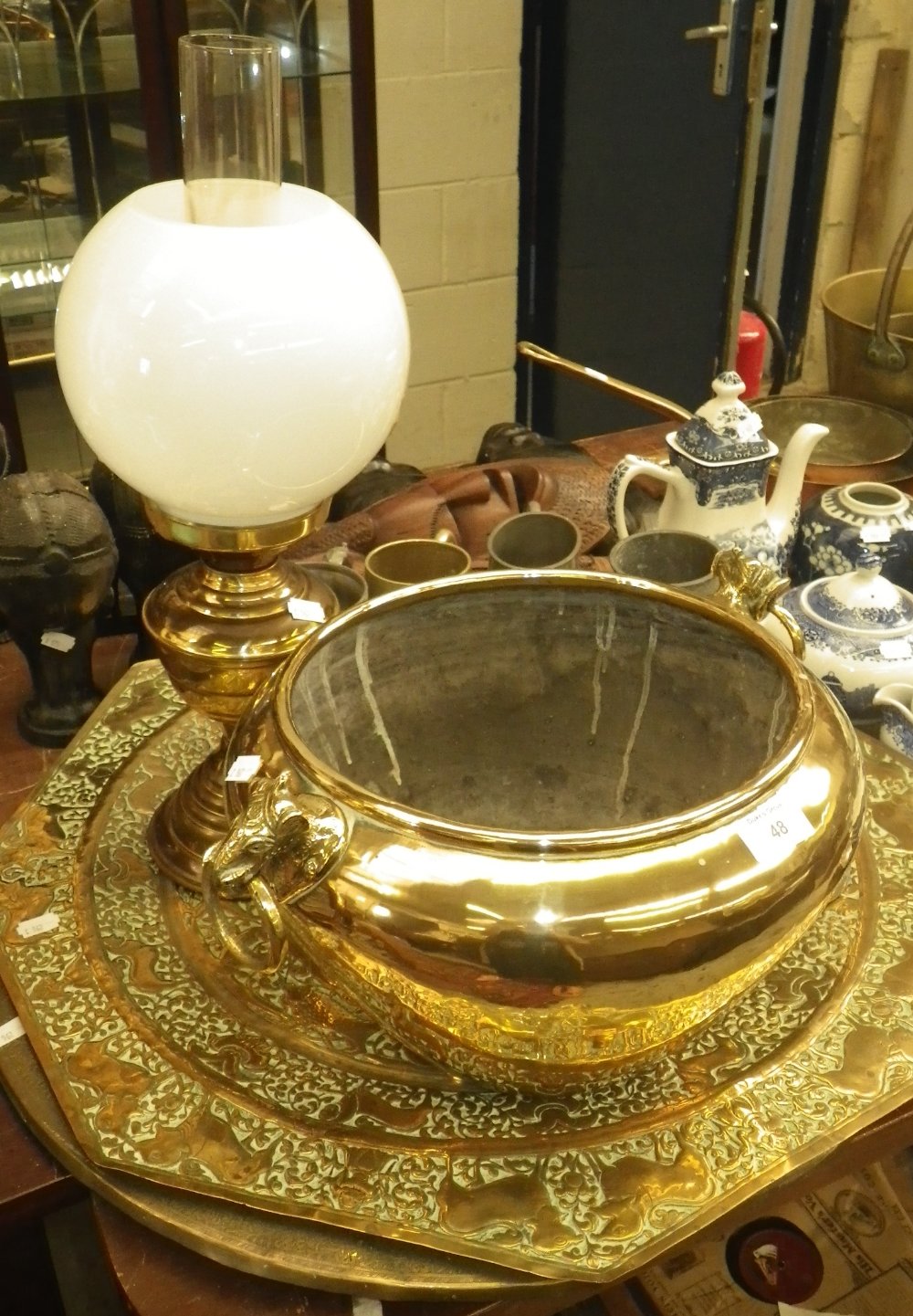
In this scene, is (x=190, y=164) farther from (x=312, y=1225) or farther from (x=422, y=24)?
(x=422, y=24)

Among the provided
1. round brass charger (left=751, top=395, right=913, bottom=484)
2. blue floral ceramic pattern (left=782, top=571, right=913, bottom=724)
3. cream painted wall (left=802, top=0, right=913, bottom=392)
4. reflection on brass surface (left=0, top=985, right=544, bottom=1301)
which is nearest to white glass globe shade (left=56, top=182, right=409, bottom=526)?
reflection on brass surface (left=0, top=985, right=544, bottom=1301)

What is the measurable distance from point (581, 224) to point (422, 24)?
427 mm

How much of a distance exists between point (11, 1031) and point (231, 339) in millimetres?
360

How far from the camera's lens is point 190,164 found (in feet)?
2.09

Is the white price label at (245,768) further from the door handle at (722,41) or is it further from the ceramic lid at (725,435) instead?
the door handle at (722,41)

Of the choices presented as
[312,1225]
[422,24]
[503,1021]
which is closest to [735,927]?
[503,1021]

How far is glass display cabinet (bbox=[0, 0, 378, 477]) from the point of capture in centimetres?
160

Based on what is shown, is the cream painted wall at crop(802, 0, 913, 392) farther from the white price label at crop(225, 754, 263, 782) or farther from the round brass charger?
the white price label at crop(225, 754, 263, 782)

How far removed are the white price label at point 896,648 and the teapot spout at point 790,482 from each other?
162 mm

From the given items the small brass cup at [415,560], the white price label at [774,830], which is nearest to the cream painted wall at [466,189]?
the small brass cup at [415,560]

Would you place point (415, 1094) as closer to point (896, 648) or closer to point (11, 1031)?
point (11, 1031)

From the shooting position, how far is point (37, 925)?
0.70 meters

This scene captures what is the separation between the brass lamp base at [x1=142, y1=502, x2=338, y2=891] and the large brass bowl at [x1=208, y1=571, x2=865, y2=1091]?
0.18ft

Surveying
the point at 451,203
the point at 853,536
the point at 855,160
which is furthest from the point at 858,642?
the point at 855,160
